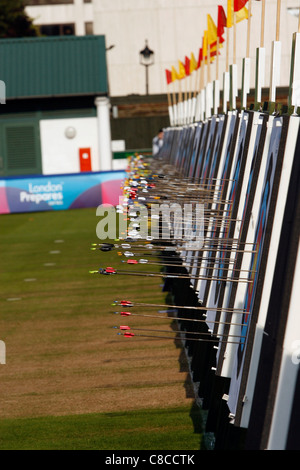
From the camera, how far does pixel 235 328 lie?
6.73m

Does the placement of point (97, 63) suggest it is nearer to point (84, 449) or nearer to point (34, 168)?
point (34, 168)

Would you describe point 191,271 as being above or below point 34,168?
above

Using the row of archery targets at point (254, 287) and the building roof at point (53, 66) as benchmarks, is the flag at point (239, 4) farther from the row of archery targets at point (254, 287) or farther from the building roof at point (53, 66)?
the building roof at point (53, 66)

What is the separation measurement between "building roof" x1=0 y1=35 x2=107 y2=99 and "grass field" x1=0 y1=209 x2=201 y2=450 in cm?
2059

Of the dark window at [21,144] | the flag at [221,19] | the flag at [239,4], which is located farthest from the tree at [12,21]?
the flag at [239,4]

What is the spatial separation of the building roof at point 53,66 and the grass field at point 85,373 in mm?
20590

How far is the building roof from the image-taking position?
36688 mm

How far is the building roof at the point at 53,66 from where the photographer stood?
1444 inches

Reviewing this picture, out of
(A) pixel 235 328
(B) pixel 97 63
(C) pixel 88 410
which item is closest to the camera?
(A) pixel 235 328

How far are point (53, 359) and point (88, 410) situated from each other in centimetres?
206

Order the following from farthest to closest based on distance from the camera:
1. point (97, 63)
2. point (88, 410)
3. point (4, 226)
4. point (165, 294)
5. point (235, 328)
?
point (97, 63), point (4, 226), point (165, 294), point (88, 410), point (235, 328)

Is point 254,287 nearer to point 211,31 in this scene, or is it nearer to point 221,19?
point 221,19
